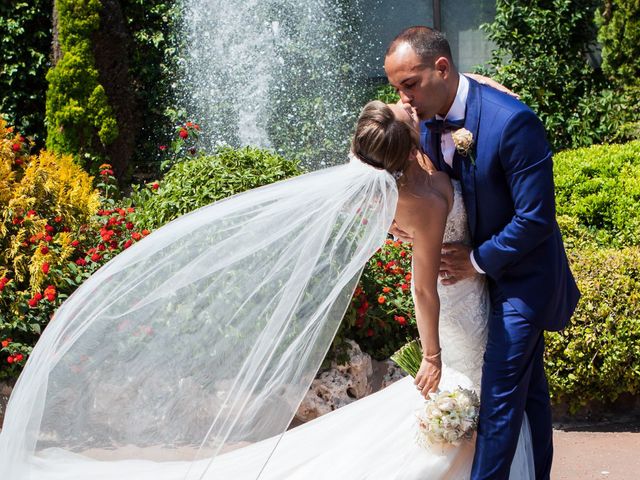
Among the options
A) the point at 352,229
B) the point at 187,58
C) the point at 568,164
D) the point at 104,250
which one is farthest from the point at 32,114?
the point at 352,229

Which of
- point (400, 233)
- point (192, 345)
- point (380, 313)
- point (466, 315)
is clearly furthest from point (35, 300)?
point (466, 315)

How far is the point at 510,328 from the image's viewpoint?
275 cm

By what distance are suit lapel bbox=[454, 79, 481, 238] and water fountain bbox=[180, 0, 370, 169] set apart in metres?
6.37

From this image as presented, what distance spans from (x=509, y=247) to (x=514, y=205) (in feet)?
0.48

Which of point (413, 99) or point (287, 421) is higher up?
point (413, 99)

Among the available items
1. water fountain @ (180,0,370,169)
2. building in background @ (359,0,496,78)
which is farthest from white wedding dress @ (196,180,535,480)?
building in background @ (359,0,496,78)

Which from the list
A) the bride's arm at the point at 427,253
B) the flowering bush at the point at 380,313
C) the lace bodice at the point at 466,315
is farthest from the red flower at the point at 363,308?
the bride's arm at the point at 427,253

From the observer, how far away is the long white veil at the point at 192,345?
8.59ft

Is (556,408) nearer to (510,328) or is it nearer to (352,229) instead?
(510,328)

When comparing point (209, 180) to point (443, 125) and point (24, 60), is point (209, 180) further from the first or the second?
point (24, 60)

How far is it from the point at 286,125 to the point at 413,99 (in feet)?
21.9

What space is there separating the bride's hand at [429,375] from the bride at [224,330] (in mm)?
41

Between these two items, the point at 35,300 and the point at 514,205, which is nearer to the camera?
the point at 514,205

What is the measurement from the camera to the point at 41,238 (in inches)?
188
